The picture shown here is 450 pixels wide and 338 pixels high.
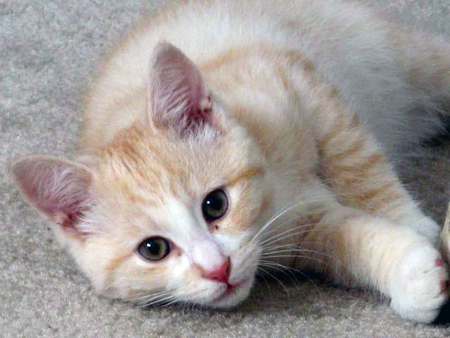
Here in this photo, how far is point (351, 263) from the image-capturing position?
47.3 inches

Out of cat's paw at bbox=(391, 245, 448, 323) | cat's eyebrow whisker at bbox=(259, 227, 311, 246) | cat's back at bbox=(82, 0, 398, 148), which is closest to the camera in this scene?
cat's paw at bbox=(391, 245, 448, 323)

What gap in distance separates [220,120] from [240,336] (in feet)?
1.06

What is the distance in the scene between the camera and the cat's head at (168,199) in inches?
43.4

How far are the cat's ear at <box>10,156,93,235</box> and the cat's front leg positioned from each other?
14.2 inches

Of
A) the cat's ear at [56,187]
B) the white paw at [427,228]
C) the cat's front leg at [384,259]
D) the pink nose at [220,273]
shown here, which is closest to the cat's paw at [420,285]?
the cat's front leg at [384,259]

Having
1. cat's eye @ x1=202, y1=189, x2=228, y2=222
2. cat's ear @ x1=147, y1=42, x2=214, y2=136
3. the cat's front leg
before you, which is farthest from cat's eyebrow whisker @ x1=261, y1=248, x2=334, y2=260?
cat's ear @ x1=147, y1=42, x2=214, y2=136

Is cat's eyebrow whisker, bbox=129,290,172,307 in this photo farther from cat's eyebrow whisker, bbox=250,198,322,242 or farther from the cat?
cat's eyebrow whisker, bbox=250,198,322,242

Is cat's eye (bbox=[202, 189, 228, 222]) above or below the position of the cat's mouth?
above

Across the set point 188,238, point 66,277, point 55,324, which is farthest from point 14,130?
point 188,238

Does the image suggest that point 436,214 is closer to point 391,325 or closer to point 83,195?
point 391,325

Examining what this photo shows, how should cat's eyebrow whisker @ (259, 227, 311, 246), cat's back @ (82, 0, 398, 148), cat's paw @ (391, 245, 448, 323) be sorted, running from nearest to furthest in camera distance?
cat's paw @ (391, 245, 448, 323), cat's eyebrow whisker @ (259, 227, 311, 246), cat's back @ (82, 0, 398, 148)

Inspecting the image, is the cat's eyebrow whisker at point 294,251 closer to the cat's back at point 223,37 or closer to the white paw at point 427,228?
the white paw at point 427,228

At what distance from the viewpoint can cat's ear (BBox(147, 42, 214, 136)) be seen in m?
1.14

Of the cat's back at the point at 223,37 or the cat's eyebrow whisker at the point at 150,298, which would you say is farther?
the cat's back at the point at 223,37
